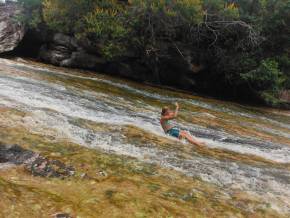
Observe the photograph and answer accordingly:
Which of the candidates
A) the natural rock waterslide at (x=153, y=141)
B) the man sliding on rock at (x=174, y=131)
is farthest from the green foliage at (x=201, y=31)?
the man sliding on rock at (x=174, y=131)

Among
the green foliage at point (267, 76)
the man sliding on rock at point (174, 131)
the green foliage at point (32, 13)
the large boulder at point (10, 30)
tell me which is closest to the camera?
the man sliding on rock at point (174, 131)

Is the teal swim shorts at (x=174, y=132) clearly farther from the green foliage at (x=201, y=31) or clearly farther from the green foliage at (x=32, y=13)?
the green foliage at (x=32, y=13)

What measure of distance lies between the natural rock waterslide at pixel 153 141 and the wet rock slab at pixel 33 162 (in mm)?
377

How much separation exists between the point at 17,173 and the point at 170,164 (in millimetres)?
4501

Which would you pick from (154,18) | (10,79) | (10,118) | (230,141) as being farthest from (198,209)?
(154,18)

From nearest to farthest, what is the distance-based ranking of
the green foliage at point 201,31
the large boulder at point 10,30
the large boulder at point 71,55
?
the green foliage at point 201,31
the large boulder at point 10,30
the large boulder at point 71,55

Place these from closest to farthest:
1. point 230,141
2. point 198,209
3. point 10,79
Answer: point 198,209, point 230,141, point 10,79

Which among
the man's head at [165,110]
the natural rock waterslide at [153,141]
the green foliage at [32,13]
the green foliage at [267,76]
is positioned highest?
the green foliage at [32,13]

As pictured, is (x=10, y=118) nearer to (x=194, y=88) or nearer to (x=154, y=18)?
(x=154, y=18)

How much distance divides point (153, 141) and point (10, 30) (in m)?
28.7

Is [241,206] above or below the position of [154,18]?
below

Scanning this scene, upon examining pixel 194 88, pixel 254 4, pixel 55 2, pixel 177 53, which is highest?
pixel 254 4

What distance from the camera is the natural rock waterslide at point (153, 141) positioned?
35.6 feet

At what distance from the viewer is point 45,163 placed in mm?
10547
